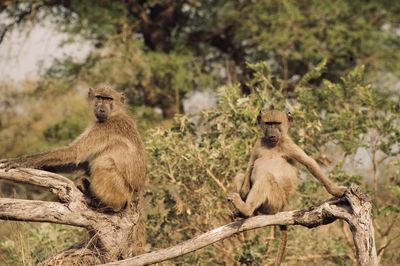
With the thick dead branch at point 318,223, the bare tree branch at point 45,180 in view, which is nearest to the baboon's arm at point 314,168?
the thick dead branch at point 318,223

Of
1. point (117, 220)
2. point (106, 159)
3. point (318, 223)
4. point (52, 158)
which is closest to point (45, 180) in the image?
point (52, 158)

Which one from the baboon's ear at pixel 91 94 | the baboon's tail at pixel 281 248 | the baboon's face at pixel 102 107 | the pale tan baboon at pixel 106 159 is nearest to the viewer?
the baboon's tail at pixel 281 248

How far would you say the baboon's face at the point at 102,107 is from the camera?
25.5 ft

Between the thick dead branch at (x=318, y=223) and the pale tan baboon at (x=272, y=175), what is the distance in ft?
0.70

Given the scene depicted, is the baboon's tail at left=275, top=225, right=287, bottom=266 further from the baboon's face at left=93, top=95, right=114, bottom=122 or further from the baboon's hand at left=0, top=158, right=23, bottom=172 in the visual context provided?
the baboon's hand at left=0, top=158, right=23, bottom=172

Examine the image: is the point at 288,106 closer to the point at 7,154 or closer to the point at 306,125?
the point at 306,125

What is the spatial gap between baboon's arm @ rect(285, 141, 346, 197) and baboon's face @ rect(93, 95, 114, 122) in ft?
6.85

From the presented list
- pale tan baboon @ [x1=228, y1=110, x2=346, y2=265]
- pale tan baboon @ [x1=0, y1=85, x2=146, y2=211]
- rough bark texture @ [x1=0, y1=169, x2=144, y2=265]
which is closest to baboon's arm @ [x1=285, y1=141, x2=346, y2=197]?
pale tan baboon @ [x1=228, y1=110, x2=346, y2=265]

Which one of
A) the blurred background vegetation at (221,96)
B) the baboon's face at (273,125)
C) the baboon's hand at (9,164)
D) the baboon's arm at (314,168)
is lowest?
the blurred background vegetation at (221,96)

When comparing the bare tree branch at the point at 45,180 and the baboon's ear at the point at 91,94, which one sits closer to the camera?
the bare tree branch at the point at 45,180

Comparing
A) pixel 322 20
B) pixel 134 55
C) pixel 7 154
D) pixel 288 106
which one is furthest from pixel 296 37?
pixel 7 154

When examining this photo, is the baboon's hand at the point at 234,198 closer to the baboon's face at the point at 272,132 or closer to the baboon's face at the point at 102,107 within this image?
the baboon's face at the point at 272,132

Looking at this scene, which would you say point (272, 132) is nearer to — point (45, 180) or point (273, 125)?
point (273, 125)

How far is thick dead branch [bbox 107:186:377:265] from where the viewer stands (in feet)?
20.4
